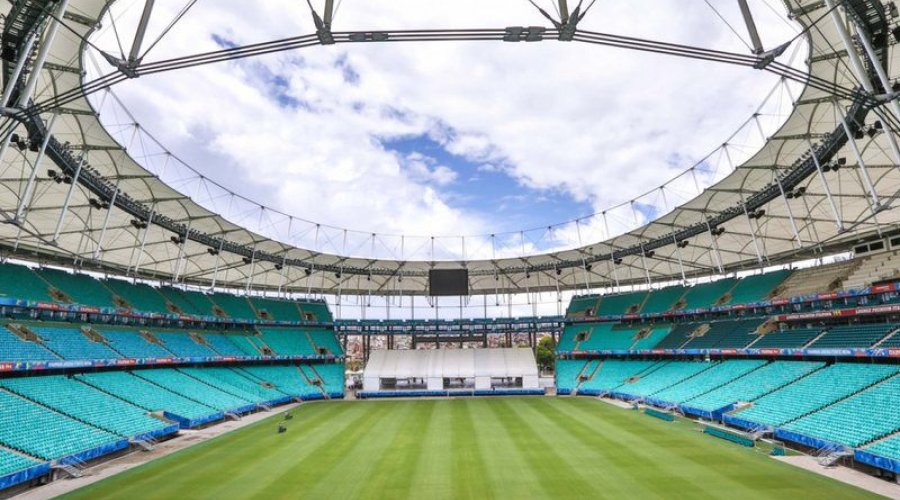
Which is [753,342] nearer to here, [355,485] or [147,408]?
[355,485]

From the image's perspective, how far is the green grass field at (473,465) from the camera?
61.3 feet

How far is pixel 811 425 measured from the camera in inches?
980

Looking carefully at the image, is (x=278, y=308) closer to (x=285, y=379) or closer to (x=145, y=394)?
(x=285, y=379)

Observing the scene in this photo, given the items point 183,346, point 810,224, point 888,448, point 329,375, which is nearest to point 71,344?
point 183,346

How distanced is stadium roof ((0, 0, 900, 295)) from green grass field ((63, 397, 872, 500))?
11539 mm

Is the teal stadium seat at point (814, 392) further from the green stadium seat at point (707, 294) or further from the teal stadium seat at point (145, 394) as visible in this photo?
the teal stadium seat at point (145, 394)

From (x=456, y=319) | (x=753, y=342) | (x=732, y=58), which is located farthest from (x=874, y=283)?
(x=456, y=319)

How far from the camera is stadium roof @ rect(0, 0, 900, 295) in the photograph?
15.1 meters

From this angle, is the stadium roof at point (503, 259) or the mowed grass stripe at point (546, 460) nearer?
the stadium roof at point (503, 259)

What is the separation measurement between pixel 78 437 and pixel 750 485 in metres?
30.7

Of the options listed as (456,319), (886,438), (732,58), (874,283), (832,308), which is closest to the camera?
(732,58)

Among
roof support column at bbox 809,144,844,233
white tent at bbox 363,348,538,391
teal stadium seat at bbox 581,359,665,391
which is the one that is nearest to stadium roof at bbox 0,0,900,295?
roof support column at bbox 809,144,844,233

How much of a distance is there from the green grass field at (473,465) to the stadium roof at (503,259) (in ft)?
Answer: 37.9

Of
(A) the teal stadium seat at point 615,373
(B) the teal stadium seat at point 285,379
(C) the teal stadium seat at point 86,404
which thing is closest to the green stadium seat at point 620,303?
(A) the teal stadium seat at point 615,373
